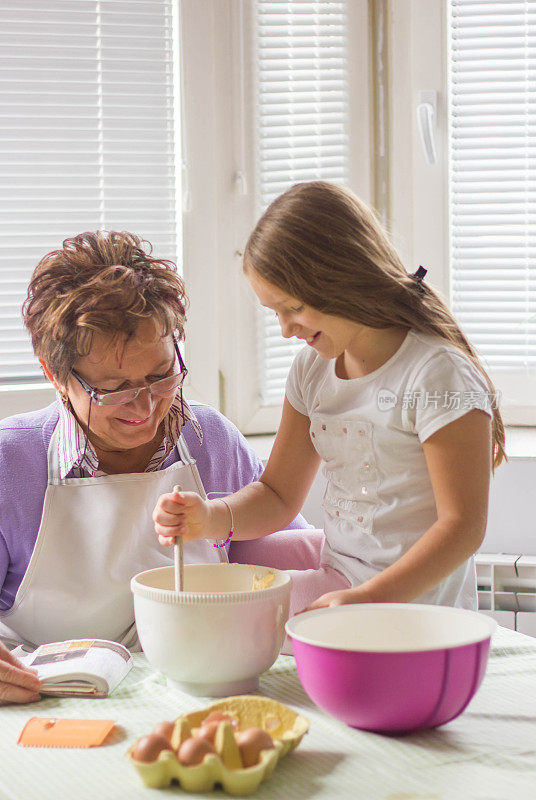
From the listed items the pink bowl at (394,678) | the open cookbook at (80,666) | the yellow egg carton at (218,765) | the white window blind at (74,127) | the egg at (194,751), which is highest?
the white window blind at (74,127)

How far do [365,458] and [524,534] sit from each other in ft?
2.47

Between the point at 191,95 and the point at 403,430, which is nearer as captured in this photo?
the point at 403,430

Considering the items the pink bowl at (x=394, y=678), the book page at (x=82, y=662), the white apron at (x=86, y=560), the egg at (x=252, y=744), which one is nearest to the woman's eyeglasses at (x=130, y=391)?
the white apron at (x=86, y=560)

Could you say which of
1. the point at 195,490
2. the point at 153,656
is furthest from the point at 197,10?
the point at 153,656

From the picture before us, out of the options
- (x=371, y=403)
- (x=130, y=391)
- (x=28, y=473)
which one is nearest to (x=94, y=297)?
(x=130, y=391)

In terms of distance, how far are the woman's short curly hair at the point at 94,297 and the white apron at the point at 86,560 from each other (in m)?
0.17

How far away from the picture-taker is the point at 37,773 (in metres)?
0.79

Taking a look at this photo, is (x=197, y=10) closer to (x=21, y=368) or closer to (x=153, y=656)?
(x=21, y=368)

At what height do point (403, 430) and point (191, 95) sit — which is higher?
point (191, 95)

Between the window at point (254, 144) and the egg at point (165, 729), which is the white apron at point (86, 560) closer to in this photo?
the egg at point (165, 729)

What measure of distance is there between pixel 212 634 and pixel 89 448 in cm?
46

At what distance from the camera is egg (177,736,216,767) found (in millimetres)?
749

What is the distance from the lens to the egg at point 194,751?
2.46 ft

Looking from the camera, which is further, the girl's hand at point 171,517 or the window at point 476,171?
the window at point 476,171
